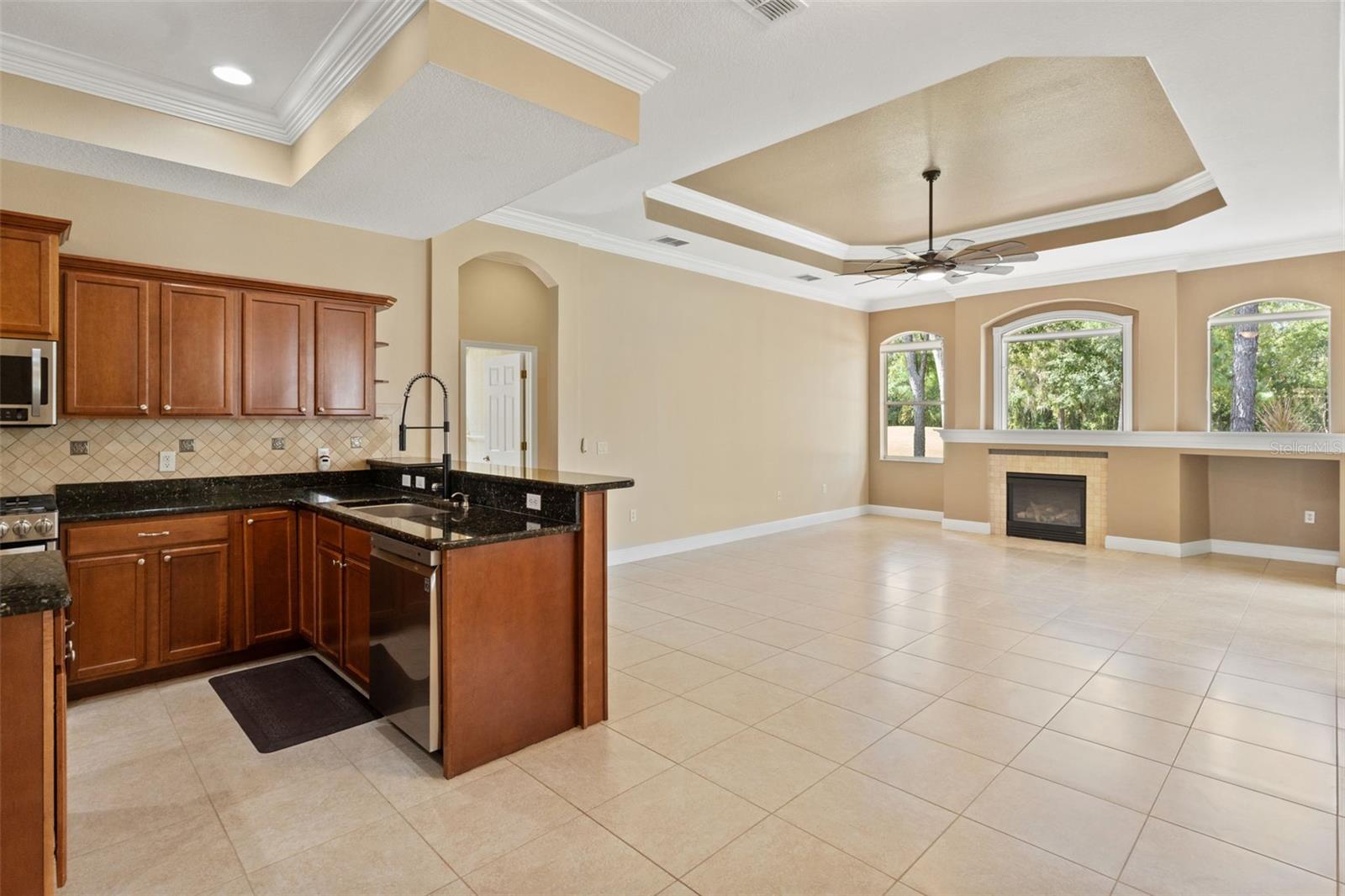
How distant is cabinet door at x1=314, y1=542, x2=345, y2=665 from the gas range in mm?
1121

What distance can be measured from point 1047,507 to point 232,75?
8.46m

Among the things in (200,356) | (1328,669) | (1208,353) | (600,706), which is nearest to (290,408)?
(200,356)

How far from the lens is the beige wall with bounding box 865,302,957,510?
8.91 meters

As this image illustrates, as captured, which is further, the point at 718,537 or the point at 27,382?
the point at 718,537

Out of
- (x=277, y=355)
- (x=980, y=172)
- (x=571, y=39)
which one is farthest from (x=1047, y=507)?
(x=277, y=355)

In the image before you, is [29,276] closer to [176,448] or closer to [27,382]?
[27,382]

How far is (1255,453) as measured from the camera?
6305 millimetres

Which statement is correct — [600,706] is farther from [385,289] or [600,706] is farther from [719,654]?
[385,289]

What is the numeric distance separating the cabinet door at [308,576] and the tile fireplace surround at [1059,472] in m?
7.40

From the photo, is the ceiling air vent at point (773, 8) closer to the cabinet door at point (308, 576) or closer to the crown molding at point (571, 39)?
the crown molding at point (571, 39)

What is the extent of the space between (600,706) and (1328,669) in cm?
412

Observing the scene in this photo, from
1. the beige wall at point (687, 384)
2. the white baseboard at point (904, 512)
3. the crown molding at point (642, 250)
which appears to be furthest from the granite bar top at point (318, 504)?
the white baseboard at point (904, 512)

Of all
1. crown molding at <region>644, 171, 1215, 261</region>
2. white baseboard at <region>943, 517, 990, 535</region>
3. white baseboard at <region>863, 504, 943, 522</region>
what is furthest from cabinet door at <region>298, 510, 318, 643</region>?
white baseboard at <region>863, 504, 943, 522</region>

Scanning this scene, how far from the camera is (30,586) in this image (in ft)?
5.18
